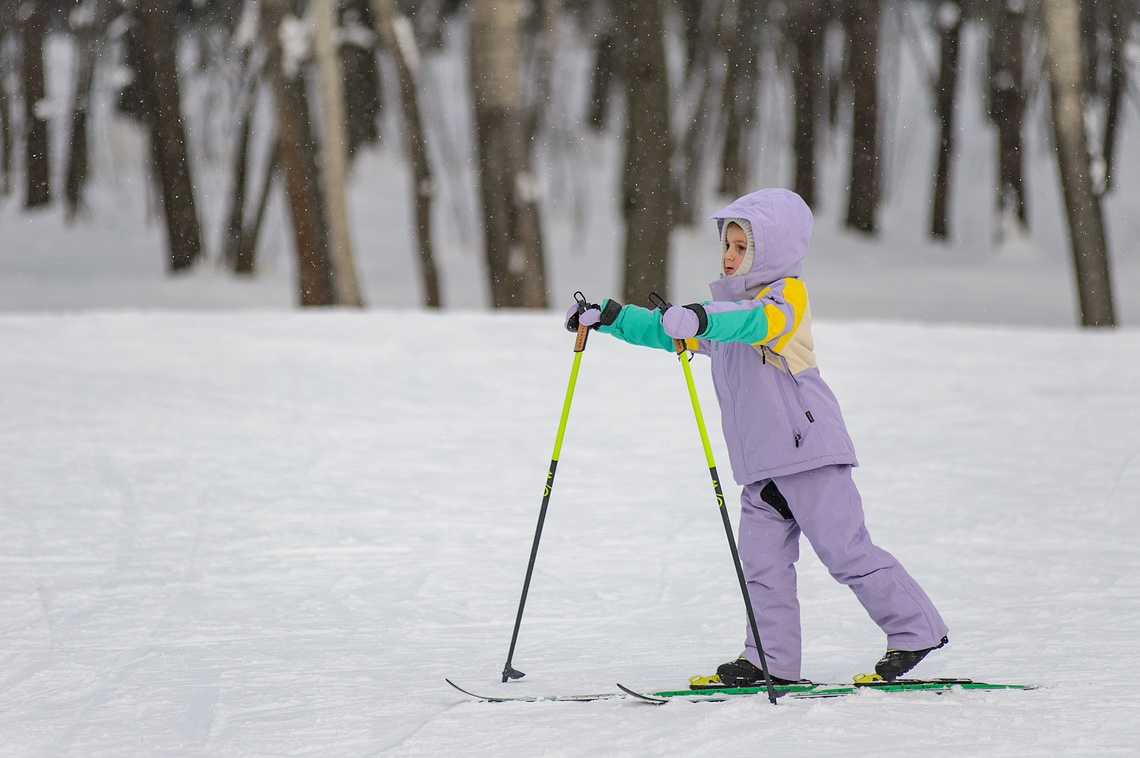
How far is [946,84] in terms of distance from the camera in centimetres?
2227

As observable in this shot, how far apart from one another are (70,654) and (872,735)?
2652mm

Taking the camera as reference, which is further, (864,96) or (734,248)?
(864,96)

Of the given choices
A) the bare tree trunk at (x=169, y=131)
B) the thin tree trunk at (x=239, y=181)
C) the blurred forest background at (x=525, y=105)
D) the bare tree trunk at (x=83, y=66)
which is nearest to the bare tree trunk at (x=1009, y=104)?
the blurred forest background at (x=525, y=105)

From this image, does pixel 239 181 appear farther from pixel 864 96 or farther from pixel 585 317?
pixel 585 317

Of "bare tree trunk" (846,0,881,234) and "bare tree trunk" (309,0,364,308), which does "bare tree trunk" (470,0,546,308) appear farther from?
A: "bare tree trunk" (846,0,881,234)

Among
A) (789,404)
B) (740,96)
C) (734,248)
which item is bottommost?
(789,404)

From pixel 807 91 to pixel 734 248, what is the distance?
19.8m

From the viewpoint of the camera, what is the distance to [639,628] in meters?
5.03

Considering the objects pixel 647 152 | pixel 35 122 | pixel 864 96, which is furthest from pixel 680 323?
pixel 35 122

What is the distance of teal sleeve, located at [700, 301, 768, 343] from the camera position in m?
3.66

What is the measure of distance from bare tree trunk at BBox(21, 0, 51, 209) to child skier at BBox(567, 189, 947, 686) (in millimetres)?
20458

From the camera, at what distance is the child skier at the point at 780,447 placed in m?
Answer: 3.80

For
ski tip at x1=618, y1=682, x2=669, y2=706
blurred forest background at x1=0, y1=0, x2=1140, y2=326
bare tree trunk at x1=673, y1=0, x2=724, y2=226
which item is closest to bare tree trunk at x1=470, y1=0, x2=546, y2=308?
blurred forest background at x1=0, y1=0, x2=1140, y2=326

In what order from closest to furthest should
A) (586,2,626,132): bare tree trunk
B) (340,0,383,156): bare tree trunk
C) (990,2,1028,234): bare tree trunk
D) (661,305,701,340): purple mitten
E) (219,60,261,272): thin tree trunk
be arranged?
(661,305,701,340): purple mitten < (219,60,261,272): thin tree trunk < (990,2,1028,234): bare tree trunk < (340,0,383,156): bare tree trunk < (586,2,626,132): bare tree trunk
